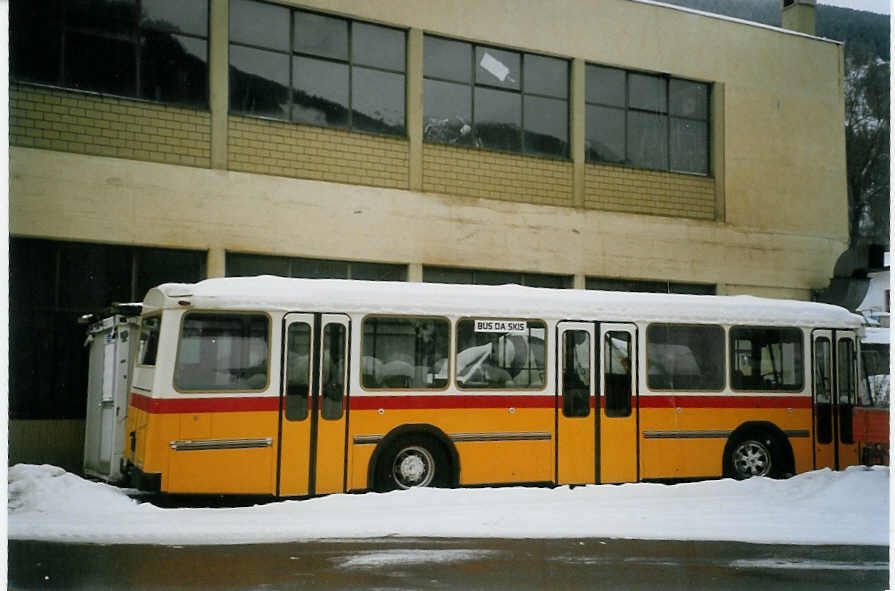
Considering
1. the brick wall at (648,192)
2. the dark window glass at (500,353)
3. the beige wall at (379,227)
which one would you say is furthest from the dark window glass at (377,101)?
the dark window glass at (500,353)

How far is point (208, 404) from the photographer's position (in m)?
9.92

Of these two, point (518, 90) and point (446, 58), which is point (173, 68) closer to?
point (446, 58)

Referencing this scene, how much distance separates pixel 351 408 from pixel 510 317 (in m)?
2.11

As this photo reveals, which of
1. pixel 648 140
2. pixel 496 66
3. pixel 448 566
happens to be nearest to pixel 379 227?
pixel 496 66

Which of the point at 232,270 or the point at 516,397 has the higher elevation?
the point at 232,270

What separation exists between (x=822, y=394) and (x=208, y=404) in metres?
7.43

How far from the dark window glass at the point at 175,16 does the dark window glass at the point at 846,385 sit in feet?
29.3

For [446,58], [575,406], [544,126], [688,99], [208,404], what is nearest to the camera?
[208,404]

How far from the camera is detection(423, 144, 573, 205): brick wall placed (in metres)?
14.8

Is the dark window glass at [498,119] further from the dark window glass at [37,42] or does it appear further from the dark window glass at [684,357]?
the dark window glass at [37,42]

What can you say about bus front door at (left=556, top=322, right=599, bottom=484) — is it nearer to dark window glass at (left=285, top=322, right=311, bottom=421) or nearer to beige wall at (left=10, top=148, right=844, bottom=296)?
beige wall at (left=10, top=148, right=844, bottom=296)

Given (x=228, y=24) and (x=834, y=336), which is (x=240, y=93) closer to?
(x=228, y=24)

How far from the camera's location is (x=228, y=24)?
1282 cm

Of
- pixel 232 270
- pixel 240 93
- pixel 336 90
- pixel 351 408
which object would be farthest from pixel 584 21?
pixel 351 408
